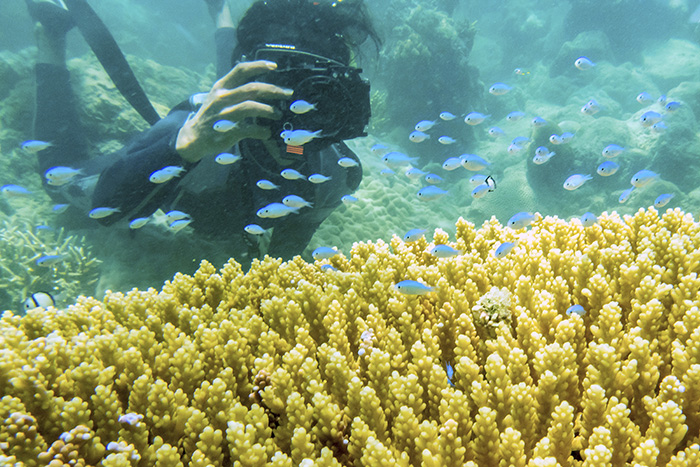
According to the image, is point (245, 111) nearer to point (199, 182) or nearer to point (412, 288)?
point (199, 182)

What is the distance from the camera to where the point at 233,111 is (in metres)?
3.49

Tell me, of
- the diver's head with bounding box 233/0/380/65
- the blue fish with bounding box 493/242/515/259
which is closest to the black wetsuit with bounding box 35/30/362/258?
the diver's head with bounding box 233/0/380/65

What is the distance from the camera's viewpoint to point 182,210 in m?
4.94

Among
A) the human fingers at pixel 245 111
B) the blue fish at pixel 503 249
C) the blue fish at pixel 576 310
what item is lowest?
the blue fish at pixel 576 310

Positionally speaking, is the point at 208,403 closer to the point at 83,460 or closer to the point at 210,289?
the point at 83,460

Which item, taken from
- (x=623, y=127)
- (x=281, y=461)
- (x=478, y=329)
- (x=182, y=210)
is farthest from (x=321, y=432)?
(x=623, y=127)

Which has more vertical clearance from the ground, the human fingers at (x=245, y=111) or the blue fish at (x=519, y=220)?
the blue fish at (x=519, y=220)

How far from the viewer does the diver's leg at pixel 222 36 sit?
679cm

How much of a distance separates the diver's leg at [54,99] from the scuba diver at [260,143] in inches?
38.1

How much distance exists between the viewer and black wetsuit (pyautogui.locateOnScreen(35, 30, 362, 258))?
13.7 ft

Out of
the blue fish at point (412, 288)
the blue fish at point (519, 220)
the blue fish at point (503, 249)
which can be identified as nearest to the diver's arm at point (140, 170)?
the blue fish at point (412, 288)

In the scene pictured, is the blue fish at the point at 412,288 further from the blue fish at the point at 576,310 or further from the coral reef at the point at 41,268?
the coral reef at the point at 41,268

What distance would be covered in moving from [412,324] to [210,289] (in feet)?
5.25

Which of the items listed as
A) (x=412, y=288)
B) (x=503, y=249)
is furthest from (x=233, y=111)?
(x=503, y=249)
